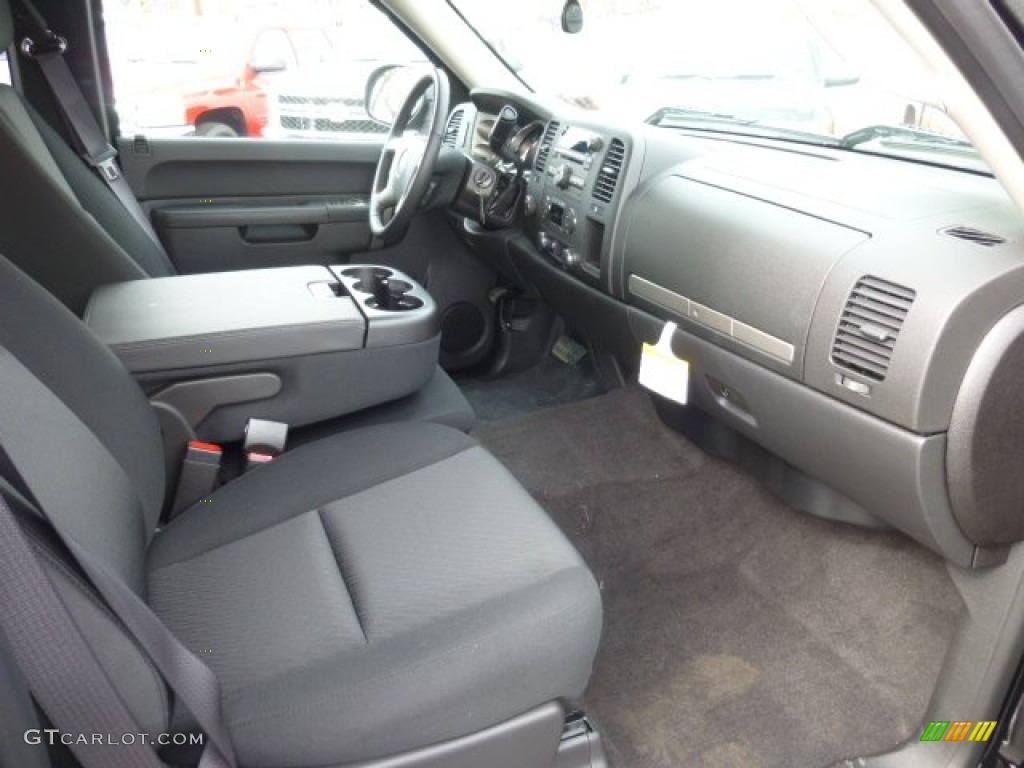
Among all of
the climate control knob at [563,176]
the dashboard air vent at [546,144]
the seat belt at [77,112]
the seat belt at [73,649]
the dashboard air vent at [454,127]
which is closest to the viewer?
the seat belt at [73,649]

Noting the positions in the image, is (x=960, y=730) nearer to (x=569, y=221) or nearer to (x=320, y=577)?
(x=320, y=577)

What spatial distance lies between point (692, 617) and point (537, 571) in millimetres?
740

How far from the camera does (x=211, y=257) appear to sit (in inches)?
101

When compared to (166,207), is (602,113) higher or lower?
higher

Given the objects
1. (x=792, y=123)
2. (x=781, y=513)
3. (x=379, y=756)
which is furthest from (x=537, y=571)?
(x=792, y=123)

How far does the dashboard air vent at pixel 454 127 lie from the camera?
8.45ft

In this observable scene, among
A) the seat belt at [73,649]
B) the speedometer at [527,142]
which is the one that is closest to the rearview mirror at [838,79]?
the speedometer at [527,142]

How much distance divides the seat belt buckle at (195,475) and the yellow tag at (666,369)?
764 mm

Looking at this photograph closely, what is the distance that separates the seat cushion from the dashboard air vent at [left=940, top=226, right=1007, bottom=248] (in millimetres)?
647

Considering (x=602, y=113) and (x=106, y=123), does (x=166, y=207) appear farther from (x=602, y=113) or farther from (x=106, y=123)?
(x=602, y=113)

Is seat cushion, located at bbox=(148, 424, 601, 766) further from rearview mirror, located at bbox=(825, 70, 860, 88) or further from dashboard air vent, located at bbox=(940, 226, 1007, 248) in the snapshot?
rearview mirror, located at bbox=(825, 70, 860, 88)

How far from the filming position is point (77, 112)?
235 cm

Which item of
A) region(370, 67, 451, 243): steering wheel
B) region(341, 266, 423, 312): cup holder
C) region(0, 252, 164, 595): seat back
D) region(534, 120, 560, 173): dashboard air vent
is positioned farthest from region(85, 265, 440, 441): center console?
region(534, 120, 560, 173): dashboard air vent

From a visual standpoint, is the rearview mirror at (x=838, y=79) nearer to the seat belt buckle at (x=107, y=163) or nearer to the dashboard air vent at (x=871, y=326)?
the dashboard air vent at (x=871, y=326)
